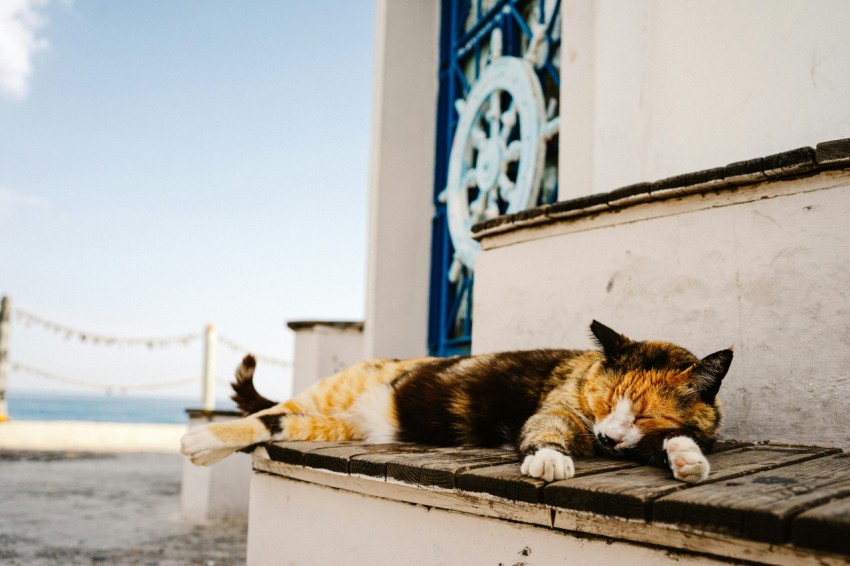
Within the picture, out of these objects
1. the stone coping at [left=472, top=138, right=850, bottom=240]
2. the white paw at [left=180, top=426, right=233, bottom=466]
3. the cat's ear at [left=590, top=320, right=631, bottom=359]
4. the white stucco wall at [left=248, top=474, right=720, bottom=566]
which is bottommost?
the white stucco wall at [left=248, top=474, right=720, bottom=566]

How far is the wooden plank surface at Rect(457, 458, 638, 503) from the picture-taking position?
1.29 m

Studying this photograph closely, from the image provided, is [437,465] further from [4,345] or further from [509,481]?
[4,345]

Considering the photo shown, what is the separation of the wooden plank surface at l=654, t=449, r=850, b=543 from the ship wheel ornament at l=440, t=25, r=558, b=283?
9.16 ft

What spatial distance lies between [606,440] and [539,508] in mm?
444

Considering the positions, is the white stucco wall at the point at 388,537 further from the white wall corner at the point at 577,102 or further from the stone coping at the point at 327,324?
the stone coping at the point at 327,324

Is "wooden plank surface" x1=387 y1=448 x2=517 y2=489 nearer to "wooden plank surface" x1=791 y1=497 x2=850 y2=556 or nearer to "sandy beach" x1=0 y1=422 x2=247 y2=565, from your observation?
"wooden plank surface" x1=791 y1=497 x2=850 y2=556

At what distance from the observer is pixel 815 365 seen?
5.96 ft

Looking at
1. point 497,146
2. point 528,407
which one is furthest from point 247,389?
point 497,146

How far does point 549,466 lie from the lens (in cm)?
132

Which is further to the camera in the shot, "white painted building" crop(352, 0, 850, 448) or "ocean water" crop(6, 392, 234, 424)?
"ocean water" crop(6, 392, 234, 424)

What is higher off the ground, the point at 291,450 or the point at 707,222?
the point at 707,222

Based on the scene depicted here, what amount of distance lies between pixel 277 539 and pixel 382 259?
3018 mm

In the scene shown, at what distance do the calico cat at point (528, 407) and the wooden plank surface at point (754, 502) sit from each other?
0.14 meters

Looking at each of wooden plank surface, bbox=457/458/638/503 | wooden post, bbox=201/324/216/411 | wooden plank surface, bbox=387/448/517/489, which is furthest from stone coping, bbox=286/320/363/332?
wooden post, bbox=201/324/216/411
